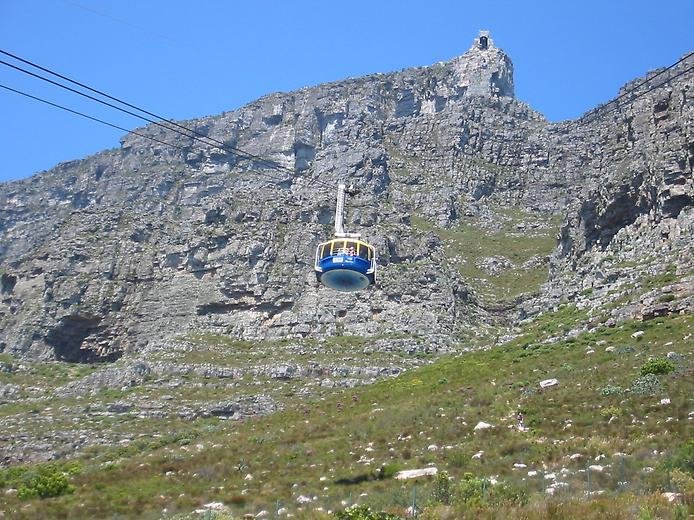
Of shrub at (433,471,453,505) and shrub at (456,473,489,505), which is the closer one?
shrub at (456,473,489,505)

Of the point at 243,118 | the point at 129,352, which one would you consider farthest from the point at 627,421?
the point at 243,118

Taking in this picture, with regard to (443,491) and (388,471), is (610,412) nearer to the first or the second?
(388,471)

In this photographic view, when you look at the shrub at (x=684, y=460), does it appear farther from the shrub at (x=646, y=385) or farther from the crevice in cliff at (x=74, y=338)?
the crevice in cliff at (x=74, y=338)

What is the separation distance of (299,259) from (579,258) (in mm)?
32211

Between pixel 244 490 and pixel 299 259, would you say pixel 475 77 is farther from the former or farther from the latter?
pixel 244 490

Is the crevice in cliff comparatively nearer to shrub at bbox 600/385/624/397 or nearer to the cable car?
the cable car

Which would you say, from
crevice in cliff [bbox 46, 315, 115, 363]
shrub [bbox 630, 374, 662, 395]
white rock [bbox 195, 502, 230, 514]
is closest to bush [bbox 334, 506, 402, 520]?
white rock [bbox 195, 502, 230, 514]

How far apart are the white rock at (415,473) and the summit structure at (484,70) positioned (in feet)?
457

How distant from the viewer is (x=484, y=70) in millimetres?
163125

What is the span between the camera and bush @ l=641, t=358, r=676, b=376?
3069 centimetres

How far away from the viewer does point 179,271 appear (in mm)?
95125

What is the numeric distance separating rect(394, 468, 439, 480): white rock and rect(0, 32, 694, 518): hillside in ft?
2.04

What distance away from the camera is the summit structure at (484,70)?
160m

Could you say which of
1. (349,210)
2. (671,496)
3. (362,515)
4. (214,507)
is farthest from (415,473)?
(349,210)
